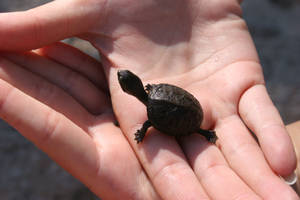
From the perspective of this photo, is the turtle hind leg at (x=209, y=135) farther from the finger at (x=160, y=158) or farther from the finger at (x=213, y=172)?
the finger at (x=160, y=158)

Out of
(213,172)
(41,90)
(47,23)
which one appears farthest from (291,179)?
(47,23)

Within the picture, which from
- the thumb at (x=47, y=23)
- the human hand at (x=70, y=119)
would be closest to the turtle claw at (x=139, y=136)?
the human hand at (x=70, y=119)

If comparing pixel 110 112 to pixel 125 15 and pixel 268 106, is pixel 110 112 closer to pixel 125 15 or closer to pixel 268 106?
pixel 125 15

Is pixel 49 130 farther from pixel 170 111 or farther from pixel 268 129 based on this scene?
pixel 268 129

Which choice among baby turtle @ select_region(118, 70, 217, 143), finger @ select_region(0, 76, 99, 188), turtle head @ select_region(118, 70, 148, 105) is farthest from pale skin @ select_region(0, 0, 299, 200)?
turtle head @ select_region(118, 70, 148, 105)

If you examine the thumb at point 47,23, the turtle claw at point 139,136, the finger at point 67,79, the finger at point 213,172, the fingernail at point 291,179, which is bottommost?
the finger at point 213,172

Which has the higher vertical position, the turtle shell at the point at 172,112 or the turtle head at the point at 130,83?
the turtle head at the point at 130,83
